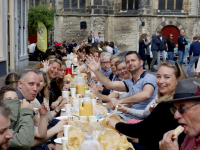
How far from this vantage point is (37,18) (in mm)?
25391

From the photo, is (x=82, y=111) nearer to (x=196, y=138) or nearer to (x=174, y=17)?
(x=196, y=138)

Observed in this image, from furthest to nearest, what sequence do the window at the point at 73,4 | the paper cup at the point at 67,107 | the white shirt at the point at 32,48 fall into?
the window at the point at 73,4
the white shirt at the point at 32,48
the paper cup at the point at 67,107

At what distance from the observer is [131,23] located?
30.0 metres

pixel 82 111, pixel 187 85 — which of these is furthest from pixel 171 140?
pixel 82 111

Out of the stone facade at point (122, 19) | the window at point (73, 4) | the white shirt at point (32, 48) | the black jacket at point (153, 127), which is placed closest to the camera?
the black jacket at point (153, 127)

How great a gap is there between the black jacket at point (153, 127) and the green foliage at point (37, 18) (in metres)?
22.6

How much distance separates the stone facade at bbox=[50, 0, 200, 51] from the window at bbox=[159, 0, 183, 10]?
86mm

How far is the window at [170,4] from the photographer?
29875 mm

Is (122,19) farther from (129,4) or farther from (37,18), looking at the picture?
(37,18)

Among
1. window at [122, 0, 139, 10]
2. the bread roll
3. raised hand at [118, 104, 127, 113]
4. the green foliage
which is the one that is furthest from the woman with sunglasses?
window at [122, 0, 139, 10]

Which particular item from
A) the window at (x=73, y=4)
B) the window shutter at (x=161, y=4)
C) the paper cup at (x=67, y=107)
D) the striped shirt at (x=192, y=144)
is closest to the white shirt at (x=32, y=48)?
the window at (x=73, y=4)

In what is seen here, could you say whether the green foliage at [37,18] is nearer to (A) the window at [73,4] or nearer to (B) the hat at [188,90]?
(A) the window at [73,4]

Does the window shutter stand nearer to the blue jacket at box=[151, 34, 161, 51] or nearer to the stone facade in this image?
the stone facade

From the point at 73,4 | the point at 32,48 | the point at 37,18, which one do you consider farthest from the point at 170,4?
the point at 32,48
